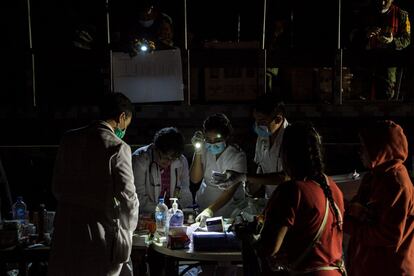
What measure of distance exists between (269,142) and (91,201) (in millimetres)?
2488

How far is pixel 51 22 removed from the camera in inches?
363

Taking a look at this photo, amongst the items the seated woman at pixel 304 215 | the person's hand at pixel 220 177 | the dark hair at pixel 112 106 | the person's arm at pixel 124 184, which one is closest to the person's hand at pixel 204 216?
the person's hand at pixel 220 177

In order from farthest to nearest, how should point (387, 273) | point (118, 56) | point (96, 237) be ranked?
1. point (118, 56)
2. point (96, 237)
3. point (387, 273)

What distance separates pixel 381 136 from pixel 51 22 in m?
7.10

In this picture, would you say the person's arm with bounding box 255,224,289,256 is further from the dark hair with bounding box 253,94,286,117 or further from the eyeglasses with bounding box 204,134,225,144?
the eyeglasses with bounding box 204,134,225,144

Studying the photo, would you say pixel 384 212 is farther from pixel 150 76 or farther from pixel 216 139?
pixel 150 76

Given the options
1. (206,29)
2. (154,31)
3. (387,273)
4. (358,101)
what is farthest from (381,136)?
(206,29)

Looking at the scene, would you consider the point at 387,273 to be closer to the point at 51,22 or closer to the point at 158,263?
the point at 158,263

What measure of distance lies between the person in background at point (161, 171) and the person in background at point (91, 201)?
1.18 metres

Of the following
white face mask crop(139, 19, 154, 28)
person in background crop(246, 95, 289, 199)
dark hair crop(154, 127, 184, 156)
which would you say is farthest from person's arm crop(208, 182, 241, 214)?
white face mask crop(139, 19, 154, 28)

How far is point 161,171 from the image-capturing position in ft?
20.2

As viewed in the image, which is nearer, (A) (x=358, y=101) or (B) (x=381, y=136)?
(B) (x=381, y=136)

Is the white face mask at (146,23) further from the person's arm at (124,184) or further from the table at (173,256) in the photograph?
the table at (173,256)

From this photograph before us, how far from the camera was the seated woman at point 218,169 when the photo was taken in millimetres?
5828
